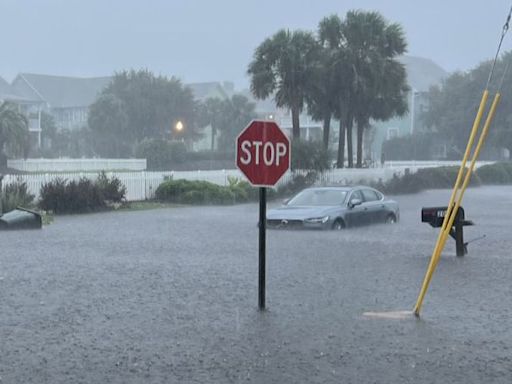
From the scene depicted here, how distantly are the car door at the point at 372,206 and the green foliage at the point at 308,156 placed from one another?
16329mm

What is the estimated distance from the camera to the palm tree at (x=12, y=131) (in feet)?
178

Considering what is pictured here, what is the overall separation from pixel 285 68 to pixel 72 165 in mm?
18951

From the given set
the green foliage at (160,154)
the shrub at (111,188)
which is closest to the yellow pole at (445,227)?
the shrub at (111,188)

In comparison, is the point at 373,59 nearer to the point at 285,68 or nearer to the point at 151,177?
the point at 285,68

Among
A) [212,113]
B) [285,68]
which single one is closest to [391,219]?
[285,68]

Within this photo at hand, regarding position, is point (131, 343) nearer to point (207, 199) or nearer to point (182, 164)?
point (207, 199)

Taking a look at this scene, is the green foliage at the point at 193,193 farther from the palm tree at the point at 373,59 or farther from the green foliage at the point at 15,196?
the palm tree at the point at 373,59

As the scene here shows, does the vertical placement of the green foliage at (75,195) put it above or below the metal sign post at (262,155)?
below

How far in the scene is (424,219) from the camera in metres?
15.6

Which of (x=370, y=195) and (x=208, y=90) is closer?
(x=370, y=195)

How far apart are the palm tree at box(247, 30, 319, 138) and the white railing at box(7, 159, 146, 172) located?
602 inches

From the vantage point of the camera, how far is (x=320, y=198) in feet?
70.5

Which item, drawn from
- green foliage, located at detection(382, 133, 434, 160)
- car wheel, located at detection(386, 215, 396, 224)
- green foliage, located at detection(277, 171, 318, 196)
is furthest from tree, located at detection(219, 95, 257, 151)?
car wheel, located at detection(386, 215, 396, 224)

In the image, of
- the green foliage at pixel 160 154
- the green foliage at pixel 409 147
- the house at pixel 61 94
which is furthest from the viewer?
the house at pixel 61 94
